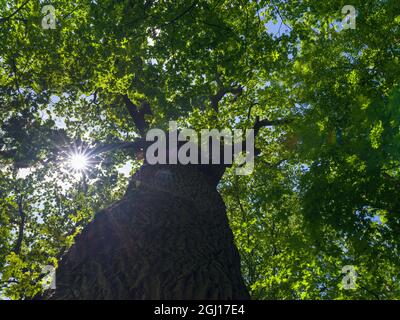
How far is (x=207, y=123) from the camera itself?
12109mm

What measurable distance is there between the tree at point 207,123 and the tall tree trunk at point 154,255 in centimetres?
3

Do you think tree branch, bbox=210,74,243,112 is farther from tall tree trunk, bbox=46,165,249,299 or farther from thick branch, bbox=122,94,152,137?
tall tree trunk, bbox=46,165,249,299

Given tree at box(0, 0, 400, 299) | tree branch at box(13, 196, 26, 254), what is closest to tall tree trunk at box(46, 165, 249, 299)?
tree at box(0, 0, 400, 299)

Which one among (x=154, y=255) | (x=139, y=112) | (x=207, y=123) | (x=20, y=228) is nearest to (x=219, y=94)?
(x=207, y=123)

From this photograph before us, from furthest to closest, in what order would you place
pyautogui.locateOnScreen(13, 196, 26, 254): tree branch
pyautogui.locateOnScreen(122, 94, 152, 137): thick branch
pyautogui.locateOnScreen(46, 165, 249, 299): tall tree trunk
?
pyautogui.locateOnScreen(13, 196, 26, 254): tree branch < pyautogui.locateOnScreen(122, 94, 152, 137): thick branch < pyautogui.locateOnScreen(46, 165, 249, 299): tall tree trunk

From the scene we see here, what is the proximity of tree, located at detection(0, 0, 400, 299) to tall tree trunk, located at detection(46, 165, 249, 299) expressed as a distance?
0.08 ft

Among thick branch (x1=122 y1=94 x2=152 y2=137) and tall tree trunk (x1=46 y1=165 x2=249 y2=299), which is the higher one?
thick branch (x1=122 y1=94 x2=152 y2=137)

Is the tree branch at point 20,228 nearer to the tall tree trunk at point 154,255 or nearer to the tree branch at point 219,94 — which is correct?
the tree branch at point 219,94

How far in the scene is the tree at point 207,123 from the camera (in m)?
4.57

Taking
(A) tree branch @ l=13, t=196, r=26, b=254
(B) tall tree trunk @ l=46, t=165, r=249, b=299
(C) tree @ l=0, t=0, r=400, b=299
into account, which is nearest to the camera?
(B) tall tree trunk @ l=46, t=165, r=249, b=299

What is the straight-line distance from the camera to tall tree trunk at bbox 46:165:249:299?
11.7 feet

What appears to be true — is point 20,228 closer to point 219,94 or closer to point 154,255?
point 219,94

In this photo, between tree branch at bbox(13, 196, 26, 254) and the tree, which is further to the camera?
tree branch at bbox(13, 196, 26, 254)
